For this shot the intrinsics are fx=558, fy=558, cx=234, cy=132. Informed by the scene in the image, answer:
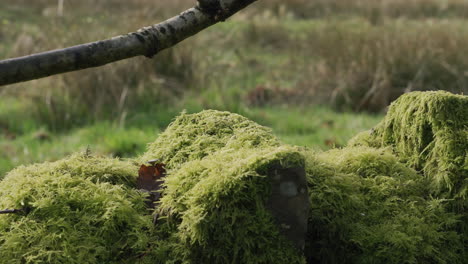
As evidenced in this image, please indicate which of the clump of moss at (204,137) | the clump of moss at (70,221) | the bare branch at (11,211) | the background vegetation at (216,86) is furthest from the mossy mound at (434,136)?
the background vegetation at (216,86)

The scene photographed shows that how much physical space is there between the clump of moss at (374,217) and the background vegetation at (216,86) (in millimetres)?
4243

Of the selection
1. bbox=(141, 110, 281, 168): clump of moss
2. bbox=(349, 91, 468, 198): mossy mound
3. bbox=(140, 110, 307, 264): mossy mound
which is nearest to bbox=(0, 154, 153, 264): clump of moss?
bbox=(140, 110, 307, 264): mossy mound

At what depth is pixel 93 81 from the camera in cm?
779

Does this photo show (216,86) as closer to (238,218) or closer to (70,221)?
(70,221)

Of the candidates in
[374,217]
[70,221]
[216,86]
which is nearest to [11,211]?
[70,221]

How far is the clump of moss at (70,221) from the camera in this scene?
177cm

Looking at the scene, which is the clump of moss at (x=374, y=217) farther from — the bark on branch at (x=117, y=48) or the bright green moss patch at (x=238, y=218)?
the bark on branch at (x=117, y=48)

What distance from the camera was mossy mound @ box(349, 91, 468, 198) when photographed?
85.2 inches

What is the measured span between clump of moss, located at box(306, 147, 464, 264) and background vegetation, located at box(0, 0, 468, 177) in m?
4.24

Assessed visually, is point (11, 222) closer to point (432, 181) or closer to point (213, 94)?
point (432, 181)

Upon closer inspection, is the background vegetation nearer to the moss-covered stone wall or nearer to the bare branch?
the moss-covered stone wall

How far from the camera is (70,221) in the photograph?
1.83 meters

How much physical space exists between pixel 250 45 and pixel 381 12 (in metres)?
4.63

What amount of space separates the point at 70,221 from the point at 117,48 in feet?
2.17
